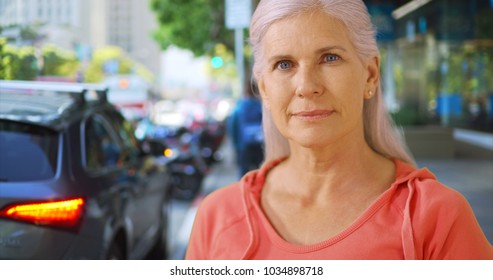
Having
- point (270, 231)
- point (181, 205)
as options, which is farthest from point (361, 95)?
point (181, 205)

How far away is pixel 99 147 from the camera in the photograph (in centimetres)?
453

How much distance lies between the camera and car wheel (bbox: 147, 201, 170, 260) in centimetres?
610

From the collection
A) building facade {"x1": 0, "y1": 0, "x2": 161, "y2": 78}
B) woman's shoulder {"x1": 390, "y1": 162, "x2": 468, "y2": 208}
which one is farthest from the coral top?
building facade {"x1": 0, "y1": 0, "x2": 161, "y2": 78}

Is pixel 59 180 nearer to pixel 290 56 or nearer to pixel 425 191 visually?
pixel 290 56

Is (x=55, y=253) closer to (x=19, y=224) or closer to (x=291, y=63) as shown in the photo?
(x=19, y=224)

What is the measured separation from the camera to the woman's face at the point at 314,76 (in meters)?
1.59

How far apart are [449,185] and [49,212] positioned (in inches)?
71.1

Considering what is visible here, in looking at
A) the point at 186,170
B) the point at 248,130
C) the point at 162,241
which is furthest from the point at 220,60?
the point at 162,241

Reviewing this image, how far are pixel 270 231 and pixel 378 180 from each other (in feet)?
0.93

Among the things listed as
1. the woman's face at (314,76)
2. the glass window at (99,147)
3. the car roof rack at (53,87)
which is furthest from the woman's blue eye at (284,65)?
the glass window at (99,147)

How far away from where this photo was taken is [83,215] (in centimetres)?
366

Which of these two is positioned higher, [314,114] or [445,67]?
[445,67]
